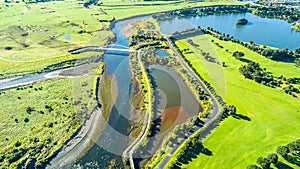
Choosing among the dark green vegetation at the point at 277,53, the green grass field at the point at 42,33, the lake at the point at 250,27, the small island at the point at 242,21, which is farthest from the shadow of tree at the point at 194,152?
the small island at the point at 242,21

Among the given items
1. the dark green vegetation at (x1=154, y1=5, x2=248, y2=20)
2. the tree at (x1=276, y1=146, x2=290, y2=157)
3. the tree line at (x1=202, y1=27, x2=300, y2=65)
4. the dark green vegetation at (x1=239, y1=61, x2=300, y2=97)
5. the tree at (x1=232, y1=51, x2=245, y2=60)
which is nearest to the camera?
the tree at (x1=276, y1=146, x2=290, y2=157)

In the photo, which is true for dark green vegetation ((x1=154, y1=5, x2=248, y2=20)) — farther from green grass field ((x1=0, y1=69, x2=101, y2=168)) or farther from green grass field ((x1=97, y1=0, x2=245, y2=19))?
green grass field ((x1=0, y1=69, x2=101, y2=168))

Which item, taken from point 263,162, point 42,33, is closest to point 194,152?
point 263,162

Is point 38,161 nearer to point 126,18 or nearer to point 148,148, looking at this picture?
point 148,148

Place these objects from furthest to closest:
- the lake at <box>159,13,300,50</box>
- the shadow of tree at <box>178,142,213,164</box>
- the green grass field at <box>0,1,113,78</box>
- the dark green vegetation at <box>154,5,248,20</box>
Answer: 1. the dark green vegetation at <box>154,5,248,20</box>
2. the lake at <box>159,13,300,50</box>
3. the green grass field at <box>0,1,113,78</box>
4. the shadow of tree at <box>178,142,213,164</box>

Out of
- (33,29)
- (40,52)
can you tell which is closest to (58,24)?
(33,29)

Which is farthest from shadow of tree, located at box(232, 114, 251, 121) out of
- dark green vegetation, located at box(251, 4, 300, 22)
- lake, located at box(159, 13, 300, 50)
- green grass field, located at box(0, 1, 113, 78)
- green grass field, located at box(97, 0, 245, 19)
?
dark green vegetation, located at box(251, 4, 300, 22)

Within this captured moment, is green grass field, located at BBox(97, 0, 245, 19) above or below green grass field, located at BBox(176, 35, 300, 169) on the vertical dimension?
above
